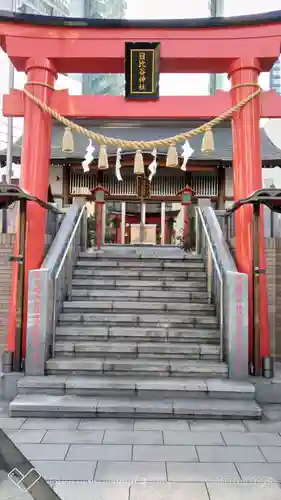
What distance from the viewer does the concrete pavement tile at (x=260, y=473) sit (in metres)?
3.70

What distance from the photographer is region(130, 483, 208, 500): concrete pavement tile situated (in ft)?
11.1

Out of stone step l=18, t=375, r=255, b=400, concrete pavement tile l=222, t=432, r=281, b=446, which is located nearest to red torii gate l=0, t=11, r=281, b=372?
stone step l=18, t=375, r=255, b=400

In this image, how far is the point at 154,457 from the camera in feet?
13.5

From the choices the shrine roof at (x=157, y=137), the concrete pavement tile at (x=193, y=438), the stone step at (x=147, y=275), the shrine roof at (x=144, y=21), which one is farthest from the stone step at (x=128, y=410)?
the shrine roof at (x=157, y=137)

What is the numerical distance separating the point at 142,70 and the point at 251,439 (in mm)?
6328

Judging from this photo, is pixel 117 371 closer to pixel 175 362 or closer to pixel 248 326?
pixel 175 362

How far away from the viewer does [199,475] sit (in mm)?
3781

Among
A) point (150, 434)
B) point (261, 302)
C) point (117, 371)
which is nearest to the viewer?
point (150, 434)

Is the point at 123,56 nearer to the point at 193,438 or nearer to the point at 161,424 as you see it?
the point at 161,424

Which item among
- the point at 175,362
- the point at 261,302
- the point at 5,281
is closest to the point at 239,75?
the point at 261,302

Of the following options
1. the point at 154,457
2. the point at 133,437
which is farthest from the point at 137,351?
the point at 154,457

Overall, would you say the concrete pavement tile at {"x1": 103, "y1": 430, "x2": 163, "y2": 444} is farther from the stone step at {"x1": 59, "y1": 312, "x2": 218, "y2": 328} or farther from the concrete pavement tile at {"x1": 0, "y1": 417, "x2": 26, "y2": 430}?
the stone step at {"x1": 59, "y1": 312, "x2": 218, "y2": 328}

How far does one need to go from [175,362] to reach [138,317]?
3.90 feet

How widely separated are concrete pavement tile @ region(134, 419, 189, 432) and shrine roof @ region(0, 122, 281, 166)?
35.2ft
